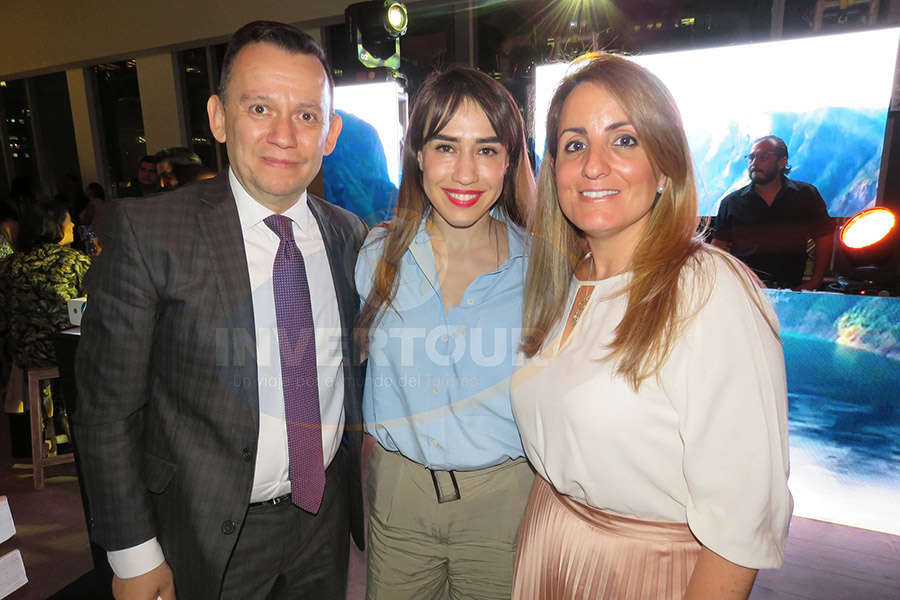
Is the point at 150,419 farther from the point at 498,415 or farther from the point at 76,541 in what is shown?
the point at 76,541

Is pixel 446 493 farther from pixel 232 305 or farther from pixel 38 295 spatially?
pixel 38 295

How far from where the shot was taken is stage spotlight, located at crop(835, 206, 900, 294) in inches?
98.3

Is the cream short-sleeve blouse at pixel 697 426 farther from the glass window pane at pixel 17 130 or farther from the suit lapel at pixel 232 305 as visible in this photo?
the glass window pane at pixel 17 130

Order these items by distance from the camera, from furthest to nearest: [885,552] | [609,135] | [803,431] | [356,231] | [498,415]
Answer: [803,431] < [885,552] < [356,231] < [498,415] < [609,135]

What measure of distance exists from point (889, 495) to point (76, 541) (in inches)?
176

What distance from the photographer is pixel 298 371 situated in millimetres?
1346

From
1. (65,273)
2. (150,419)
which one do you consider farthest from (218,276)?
(65,273)

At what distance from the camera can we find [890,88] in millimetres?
2816

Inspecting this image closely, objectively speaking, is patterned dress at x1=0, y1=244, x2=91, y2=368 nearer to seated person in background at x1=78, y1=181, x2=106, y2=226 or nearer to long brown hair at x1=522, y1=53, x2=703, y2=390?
long brown hair at x1=522, y1=53, x2=703, y2=390

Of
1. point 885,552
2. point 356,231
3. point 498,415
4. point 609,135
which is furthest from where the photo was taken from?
point 885,552

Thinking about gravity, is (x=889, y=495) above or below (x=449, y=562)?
below

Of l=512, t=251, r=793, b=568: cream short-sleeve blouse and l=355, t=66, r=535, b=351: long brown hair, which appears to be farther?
l=355, t=66, r=535, b=351: long brown hair

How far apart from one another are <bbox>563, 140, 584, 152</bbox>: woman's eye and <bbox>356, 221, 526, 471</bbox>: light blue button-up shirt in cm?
42

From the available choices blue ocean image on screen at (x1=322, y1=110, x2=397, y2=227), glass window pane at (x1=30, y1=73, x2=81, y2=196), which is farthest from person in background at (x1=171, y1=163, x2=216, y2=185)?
glass window pane at (x1=30, y1=73, x2=81, y2=196)
